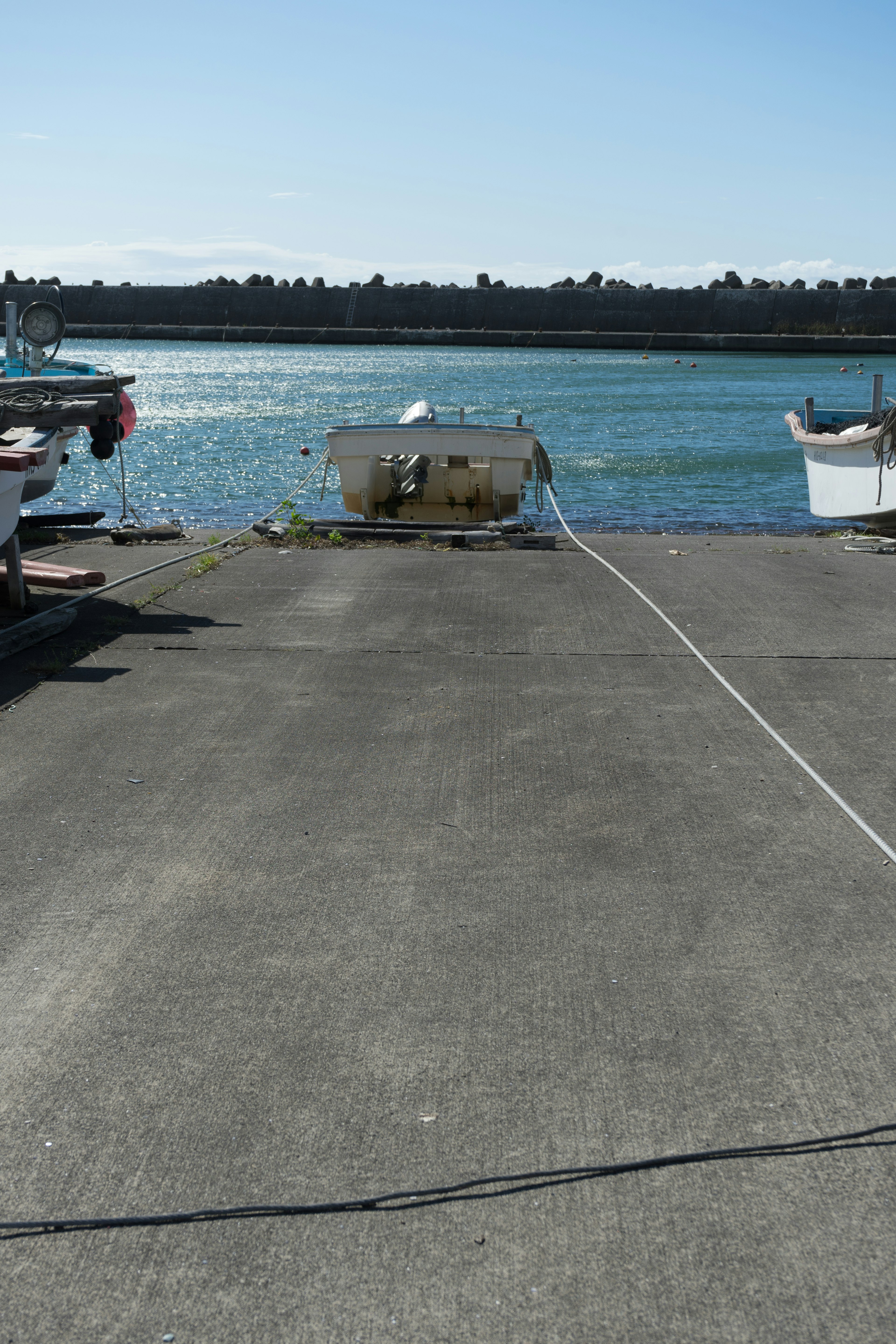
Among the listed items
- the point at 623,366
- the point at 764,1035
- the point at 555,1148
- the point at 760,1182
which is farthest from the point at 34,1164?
the point at 623,366

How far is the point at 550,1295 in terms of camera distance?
2.02 m

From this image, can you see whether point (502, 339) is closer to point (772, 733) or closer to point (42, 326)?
point (42, 326)

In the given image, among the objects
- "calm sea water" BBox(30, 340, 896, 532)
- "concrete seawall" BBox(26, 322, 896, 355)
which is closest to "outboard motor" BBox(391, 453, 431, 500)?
"calm sea water" BBox(30, 340, 896, 532)

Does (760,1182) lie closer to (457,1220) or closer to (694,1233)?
(694,1233)

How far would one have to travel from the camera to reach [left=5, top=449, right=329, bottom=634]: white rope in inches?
261

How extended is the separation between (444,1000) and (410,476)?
482 inches

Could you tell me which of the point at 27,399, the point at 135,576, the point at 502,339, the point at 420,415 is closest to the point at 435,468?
the point at 420,415

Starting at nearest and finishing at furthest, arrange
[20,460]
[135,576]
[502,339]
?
[20,460], [135,576], [502,339]

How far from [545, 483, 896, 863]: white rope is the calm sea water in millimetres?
9708

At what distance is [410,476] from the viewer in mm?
14641

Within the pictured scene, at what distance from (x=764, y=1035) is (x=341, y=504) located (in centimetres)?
1694

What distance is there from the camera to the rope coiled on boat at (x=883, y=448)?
40.2ft

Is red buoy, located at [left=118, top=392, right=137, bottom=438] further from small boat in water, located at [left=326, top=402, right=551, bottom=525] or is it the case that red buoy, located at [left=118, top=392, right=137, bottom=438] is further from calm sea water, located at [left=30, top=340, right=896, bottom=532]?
calm sea water, located at [left=30, top=340, right=896, bottom=532]

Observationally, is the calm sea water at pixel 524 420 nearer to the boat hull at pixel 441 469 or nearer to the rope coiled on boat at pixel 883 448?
the boat hull at pixel 441 469
